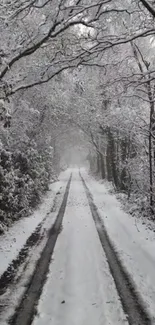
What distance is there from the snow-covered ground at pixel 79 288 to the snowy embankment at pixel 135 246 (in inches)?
24.0

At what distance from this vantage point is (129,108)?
16.5 m

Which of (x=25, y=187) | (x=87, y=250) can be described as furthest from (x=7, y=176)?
(x=87, y=250)

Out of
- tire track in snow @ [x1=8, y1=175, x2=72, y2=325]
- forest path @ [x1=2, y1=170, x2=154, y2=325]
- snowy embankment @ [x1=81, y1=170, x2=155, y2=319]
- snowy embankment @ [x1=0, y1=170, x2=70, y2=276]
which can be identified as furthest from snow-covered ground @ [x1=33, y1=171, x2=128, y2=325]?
snowy embankment @ [x1=0, y1=170, x2=70, y2=276]

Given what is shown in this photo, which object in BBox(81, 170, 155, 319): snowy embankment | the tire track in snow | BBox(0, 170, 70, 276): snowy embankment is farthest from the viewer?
BBox(0, 170, 70, 276): snowy embankment

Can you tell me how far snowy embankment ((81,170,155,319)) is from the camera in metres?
7.25

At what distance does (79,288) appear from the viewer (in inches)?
281

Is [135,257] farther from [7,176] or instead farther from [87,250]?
[7,176]

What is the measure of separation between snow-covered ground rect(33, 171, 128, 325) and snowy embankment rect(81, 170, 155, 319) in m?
0.61

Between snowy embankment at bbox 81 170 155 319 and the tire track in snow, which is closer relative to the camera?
the tire track in snow

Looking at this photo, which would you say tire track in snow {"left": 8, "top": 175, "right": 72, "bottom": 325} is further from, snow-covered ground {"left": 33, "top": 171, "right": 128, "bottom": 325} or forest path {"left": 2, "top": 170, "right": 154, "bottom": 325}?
snow-covered ground {"left": 33, "top": 171, "right": 128, "bottom": 325}

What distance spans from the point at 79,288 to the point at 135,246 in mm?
3707

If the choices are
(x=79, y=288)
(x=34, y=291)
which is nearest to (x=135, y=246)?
(x=79, y=288)

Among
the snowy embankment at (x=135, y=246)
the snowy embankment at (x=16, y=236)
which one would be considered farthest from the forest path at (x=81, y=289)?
the snowy embankment at (x=16, y=236)

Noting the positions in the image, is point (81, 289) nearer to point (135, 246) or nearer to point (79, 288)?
point (79, 288)
